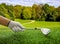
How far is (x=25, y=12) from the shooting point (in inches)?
121

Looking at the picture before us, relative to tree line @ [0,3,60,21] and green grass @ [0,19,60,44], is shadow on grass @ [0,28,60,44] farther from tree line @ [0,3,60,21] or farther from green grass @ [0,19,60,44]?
tree line @ [0,3,60,21]

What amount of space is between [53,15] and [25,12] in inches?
20.0

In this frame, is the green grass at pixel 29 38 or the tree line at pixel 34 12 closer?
the green grass at pixel 29 38

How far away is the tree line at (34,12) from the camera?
303 centimetres

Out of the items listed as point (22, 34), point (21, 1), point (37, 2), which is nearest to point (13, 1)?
point (21, 1)

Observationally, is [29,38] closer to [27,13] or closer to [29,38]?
[29,38]

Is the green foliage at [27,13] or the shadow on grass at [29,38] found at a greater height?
the shadow on grass at [29,38]

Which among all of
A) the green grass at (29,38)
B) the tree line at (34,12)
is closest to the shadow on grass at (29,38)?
the green grass at (29,38)

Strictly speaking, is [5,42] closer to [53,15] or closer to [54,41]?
[54,41]

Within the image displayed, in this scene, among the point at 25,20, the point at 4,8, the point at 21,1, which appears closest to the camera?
the point at 4,8

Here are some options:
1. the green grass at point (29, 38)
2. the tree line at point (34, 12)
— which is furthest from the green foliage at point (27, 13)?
the green grass at point (29, 38)

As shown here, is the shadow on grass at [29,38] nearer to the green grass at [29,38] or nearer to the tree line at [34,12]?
the green grass at [29,38]

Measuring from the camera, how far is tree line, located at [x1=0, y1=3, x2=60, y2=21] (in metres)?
3.03

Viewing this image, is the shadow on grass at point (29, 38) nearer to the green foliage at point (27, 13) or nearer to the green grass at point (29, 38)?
the green grass at point (29, 38)
